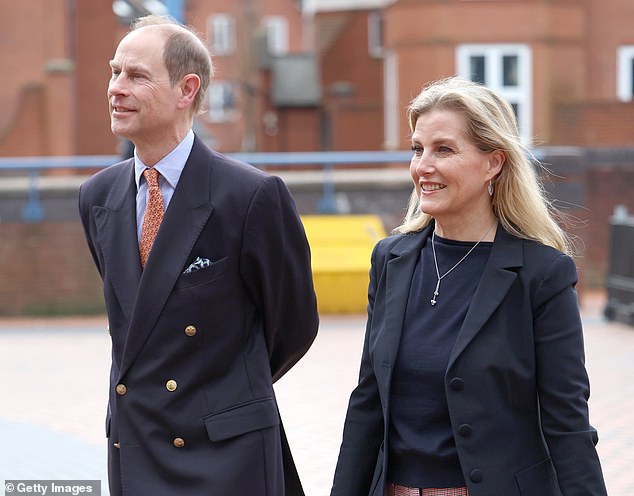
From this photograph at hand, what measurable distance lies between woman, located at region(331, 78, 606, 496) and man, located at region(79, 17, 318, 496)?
0.35 m

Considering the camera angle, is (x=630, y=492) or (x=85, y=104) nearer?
(x=630, y=492)

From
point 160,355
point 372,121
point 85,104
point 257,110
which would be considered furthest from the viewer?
point 257,110

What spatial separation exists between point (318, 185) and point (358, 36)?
19.7m

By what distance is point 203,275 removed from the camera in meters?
3.62

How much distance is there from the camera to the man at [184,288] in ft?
11.7

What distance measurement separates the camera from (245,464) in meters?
3.59

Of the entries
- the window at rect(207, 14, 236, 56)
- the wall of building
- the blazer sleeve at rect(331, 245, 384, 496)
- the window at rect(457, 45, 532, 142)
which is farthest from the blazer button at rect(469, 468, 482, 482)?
the window at rect(207, 14, 236, 56)

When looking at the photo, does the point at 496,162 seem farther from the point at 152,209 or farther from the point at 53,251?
the point at 53,251

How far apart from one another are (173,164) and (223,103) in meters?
53.4

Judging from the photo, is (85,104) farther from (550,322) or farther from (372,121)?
(550,322)

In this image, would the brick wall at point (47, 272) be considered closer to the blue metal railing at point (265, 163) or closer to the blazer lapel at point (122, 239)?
the blue metal railing at point (265, 163)

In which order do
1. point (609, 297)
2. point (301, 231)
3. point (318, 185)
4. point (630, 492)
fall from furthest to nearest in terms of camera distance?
point (318, 185), point (609, 297), point (630, 492), point (301, 231)

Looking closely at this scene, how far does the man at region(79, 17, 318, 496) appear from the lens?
11.7ft

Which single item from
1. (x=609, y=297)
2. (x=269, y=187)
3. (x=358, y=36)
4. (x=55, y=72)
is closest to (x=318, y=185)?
A: (x=609, y=297)
